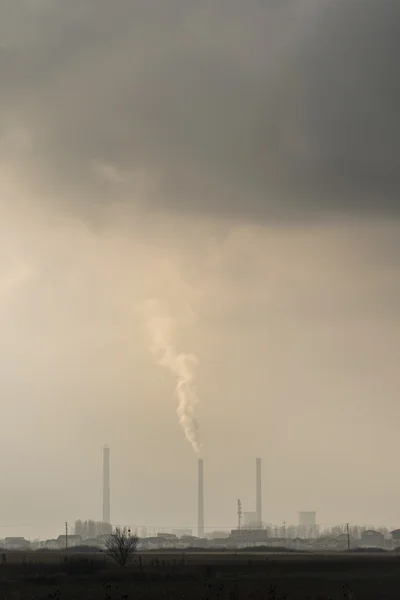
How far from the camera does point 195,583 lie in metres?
68.1

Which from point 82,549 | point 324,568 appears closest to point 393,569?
point 324,568

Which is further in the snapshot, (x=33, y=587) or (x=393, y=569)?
(x=393, y=569)

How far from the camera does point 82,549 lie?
620 ft

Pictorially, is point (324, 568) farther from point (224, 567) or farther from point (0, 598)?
point (0, 598)

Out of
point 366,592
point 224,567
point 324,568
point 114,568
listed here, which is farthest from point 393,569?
point 366,592

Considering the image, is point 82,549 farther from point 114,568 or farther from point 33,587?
point 33,587

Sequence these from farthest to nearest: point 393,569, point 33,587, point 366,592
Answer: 1. point 393,569
2. point 33,587
3. point 366,592

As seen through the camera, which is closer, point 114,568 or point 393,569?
point 114,568

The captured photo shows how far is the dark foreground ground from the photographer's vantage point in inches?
2350

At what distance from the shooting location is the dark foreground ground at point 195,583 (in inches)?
2350

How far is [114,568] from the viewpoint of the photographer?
84.3 meters

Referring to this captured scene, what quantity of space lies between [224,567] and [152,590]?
28.9m

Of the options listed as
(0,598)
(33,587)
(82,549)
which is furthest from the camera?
(82,549)

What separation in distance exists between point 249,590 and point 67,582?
14.1 m
